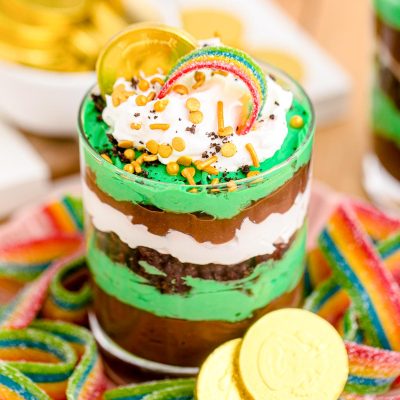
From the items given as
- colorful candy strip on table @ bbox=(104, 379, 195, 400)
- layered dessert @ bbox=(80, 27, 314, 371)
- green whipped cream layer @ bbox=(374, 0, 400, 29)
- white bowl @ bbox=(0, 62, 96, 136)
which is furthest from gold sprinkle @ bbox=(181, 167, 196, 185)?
white bowl @ bbox=(0, 62, 96, 136)

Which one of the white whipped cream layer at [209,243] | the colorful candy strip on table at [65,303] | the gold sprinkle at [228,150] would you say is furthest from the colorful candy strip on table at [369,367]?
the colorful candy strip on table at [65,303]

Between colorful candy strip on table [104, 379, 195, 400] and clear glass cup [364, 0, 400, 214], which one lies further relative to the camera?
clear glass cup [364, 0, 400, 214]

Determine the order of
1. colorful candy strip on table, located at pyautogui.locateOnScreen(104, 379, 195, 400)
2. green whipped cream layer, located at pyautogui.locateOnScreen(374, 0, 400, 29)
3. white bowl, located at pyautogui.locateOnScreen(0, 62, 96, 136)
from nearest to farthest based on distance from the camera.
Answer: colorful candy strip on table, located at pyautogui.locateOnScreen(104, 379, 195, 400)
green whipped cream layer, located at pyautogui.locateOnScreen(374, 0, 400, 29)
white bowl, located at pyautogui.locateOnScreen(0, 62, 96, 136)

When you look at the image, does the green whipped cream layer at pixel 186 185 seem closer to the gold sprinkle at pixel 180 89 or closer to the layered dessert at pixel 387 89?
the gold sprinkle at pixel 180 89

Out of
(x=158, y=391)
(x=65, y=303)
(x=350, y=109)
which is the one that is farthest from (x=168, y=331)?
(x=350, y=109)

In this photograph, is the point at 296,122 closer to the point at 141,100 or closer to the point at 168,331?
the point at 141,100

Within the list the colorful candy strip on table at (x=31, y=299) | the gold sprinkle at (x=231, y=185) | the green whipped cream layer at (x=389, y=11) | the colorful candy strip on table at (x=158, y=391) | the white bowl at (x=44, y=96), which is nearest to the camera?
the gold sprinkle at (x=231, y=185)

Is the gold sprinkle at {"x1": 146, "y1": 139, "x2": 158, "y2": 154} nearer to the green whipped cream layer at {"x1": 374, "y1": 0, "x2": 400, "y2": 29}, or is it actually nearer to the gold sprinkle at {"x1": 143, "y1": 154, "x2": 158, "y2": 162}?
the gold sprinkle at {"x1": 143, "y1": 154, "x2": 158, "y2": 162}
